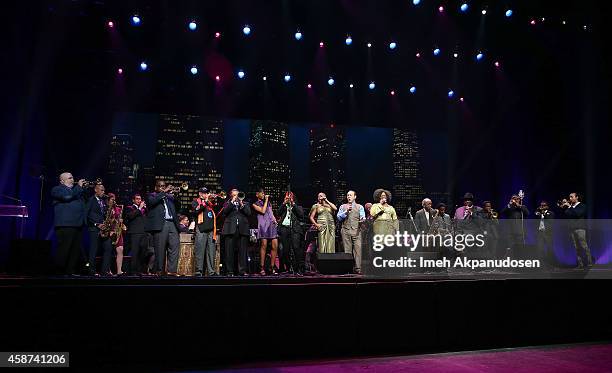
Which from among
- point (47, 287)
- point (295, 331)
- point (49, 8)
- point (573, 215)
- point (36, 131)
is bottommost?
point (295, 331)

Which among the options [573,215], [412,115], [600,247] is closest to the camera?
[573,215]

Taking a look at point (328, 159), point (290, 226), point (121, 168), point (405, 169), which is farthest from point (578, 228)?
point (121, 168)

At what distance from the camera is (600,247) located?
10953 millimetres

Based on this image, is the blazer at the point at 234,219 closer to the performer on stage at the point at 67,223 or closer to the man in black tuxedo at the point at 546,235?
the performer on stage at the point at 67,223

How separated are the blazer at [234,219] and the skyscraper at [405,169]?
7.83 meters

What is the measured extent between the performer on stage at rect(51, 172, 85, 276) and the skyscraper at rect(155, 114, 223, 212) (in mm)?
6486

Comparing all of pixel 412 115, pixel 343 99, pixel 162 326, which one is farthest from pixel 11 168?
pixel 412 115

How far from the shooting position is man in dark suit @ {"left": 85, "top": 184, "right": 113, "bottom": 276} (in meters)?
7.95

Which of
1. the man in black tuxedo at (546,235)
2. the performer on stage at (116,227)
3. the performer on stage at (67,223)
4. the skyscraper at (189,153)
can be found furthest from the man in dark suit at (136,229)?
the man in black tuxedo at (546,235)

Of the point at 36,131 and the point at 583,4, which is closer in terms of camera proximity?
the point at 36,131

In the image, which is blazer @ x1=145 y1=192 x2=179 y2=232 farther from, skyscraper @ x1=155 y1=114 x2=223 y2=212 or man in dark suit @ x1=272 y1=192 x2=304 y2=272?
skyscraper @ x1=155 y1=114 x2=223 y2=212

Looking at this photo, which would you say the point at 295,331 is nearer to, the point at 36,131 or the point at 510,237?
the point at 510,237

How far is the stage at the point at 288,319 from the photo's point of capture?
2.84 m

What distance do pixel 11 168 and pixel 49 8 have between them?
4.29 meters
